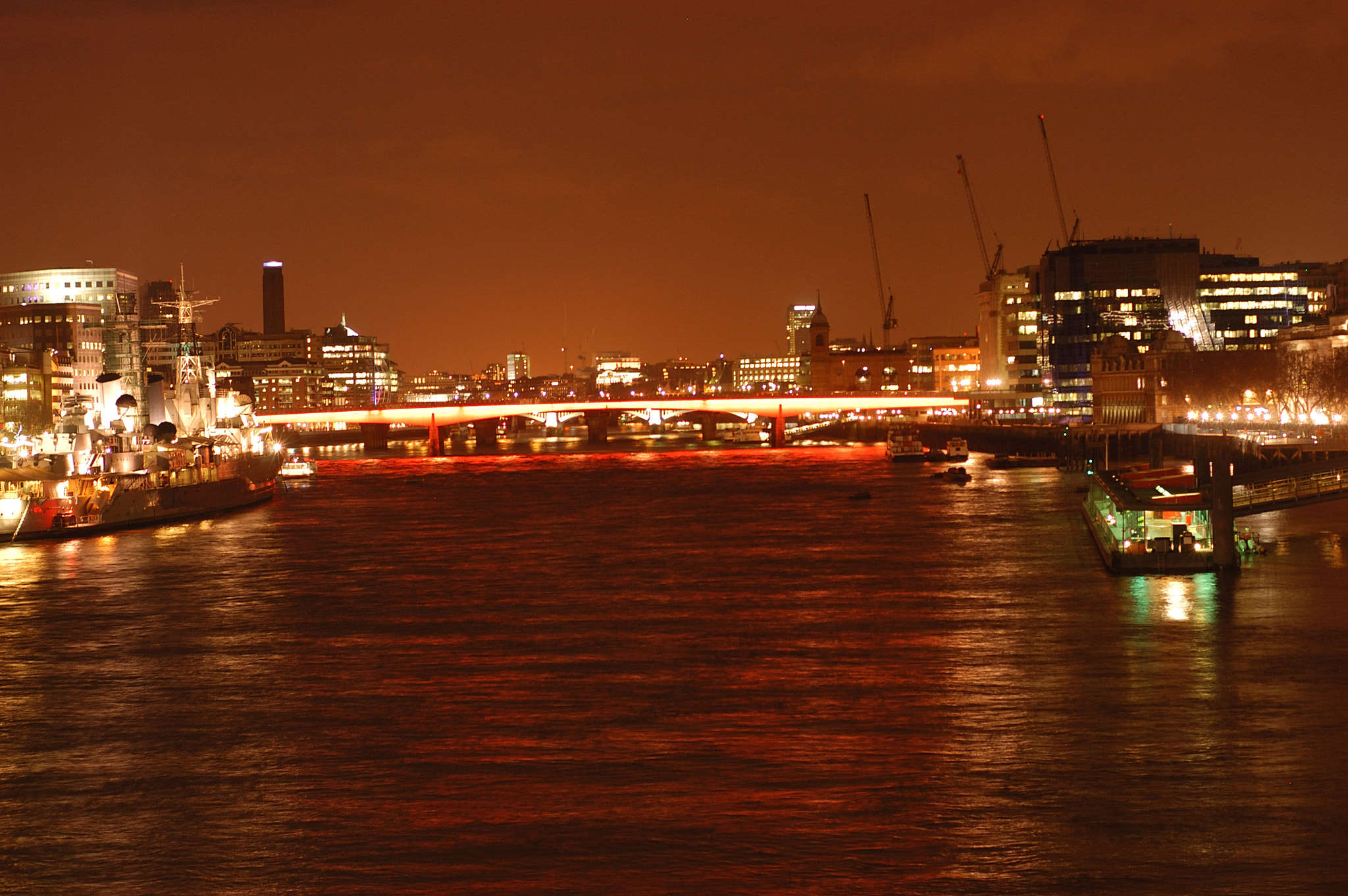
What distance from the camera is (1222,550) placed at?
33344 millimetres

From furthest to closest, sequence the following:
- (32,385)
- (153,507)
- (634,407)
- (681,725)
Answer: (634,407) < (32,385) < (153,507) < (681,725)

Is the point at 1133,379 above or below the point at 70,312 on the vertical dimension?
below

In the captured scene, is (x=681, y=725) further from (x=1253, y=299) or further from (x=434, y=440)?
(x=1253, y=299)

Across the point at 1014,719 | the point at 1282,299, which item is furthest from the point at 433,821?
the point at 1282,299

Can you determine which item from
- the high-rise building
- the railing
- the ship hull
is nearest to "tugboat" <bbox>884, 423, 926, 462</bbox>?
the high-rise building

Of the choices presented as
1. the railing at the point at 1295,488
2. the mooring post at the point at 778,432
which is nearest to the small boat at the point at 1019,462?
the mooring post at the point at 778,432

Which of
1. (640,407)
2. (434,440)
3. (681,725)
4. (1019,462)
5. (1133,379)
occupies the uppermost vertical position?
(1133,379)

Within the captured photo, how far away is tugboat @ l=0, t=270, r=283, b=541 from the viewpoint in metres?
52.5

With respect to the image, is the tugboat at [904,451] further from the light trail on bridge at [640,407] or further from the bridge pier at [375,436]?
the bridge pier at [375,436]

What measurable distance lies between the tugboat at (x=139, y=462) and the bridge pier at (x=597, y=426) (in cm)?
7637

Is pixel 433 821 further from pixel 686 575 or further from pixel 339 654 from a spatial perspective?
pixel 686 575

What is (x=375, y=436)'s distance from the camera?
150500 millimetres

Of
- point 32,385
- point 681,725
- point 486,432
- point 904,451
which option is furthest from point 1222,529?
point 486,432

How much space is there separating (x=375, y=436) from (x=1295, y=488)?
396ft
